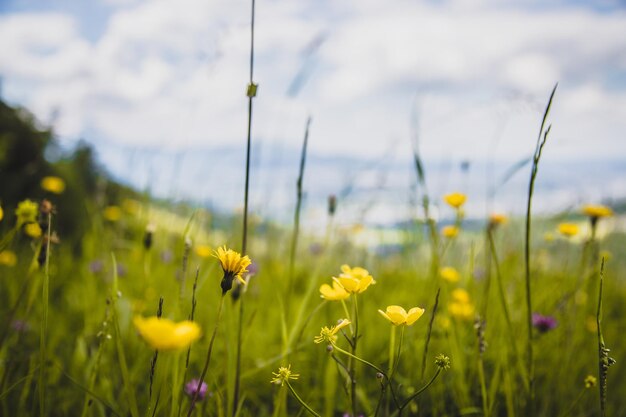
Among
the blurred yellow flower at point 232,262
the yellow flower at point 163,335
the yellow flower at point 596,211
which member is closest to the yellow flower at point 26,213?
the blurred yellow flower at point 232,262

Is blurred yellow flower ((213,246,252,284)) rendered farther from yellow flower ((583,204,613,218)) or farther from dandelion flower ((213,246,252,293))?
yellow flower ((583,204,613,218))

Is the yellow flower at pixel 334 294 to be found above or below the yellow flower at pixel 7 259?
above

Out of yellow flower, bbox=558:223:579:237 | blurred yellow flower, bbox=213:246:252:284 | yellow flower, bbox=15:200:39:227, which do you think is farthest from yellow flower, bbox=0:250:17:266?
yellow flower, bbox=558:223:579:237

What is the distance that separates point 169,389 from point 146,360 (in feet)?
2.34

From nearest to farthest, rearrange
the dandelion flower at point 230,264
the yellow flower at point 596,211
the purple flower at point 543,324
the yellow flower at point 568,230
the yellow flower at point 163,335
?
the yellow flower at point 163,335 → the dandelion flower at point 230,264 → the purple flower at point 543,324 → the yellow flower at point 596,211 → the yellow flower at point 568,230

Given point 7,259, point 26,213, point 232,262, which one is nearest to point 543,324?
point 232,262

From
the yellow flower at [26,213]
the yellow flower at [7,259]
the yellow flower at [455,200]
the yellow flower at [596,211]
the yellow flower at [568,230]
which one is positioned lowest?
the yellow flower at [7,259]

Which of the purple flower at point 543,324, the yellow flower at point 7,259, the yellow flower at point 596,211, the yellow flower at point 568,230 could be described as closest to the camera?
the purple flower at point 543,324

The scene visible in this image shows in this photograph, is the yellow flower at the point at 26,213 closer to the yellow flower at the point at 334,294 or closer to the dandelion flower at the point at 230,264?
the dandelion flower at the point at 230,264

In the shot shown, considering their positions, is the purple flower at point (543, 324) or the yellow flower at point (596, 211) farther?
the yellow flower at point (596, 211)

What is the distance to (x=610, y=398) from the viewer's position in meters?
1.82

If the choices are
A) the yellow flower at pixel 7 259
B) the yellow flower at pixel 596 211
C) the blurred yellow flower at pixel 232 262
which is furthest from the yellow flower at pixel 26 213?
the yellow flower at pixel 596 211

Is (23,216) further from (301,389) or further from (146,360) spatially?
(301,389)

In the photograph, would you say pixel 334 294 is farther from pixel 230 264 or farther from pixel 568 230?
pixel 568 230
